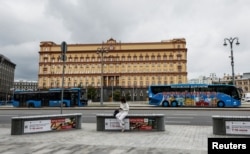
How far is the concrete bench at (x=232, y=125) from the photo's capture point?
9656 mm

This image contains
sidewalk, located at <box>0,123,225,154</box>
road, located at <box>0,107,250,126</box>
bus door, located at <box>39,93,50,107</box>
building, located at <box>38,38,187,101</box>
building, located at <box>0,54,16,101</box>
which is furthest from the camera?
building, located at <box>0,54,16,101</box>

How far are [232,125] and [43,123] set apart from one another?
8.07m

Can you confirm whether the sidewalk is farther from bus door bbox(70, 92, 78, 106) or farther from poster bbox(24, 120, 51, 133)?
bus door bbox(70, 92, 78, 106)

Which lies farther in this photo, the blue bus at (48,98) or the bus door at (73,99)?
the bus door at (73,99)

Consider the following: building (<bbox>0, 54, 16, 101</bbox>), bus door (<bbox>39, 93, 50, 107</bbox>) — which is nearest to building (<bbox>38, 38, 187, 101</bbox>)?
building (<bbox>0, 54, 16, 101</bbox>)

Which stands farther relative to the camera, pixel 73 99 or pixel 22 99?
pixel 22 99

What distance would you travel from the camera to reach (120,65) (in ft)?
321

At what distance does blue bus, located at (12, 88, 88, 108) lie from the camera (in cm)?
3769

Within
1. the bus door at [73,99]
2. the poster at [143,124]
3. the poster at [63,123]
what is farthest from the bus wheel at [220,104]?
the poster at [63,123]

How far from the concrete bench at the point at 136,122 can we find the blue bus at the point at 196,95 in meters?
22.8

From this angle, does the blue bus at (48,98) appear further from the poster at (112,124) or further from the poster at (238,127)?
the poster at (238,127)

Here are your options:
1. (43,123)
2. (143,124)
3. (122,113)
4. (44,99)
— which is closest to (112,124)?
(122,113)

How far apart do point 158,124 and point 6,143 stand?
6206 mm

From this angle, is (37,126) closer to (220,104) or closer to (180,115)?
(180,115)
